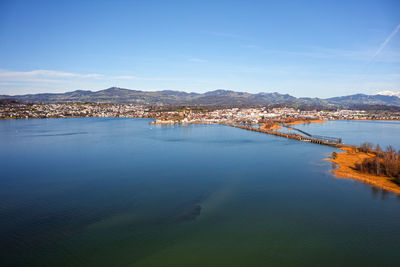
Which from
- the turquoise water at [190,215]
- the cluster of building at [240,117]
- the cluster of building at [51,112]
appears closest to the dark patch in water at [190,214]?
the turquoise water at [190,215]

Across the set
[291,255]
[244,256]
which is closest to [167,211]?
[244,256]

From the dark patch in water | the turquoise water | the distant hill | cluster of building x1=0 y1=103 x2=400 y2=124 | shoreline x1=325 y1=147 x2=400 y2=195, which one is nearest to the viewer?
the turquoise water

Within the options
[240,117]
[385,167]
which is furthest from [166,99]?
[385,167]

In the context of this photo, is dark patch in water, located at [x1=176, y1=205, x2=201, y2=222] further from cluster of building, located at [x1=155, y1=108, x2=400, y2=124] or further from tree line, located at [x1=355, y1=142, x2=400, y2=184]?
cluster of building, located at [x1=155, y1=108, x2=400, y2=124]

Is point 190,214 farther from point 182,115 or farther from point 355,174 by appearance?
point 182,115

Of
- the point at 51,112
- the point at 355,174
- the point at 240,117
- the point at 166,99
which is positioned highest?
the point at 166,99

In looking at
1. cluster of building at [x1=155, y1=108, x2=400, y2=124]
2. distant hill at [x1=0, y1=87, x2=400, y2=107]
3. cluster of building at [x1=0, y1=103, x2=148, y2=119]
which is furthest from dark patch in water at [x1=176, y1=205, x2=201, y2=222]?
distant hill at [x1=0, y1=87, x2=400, y2=107]
